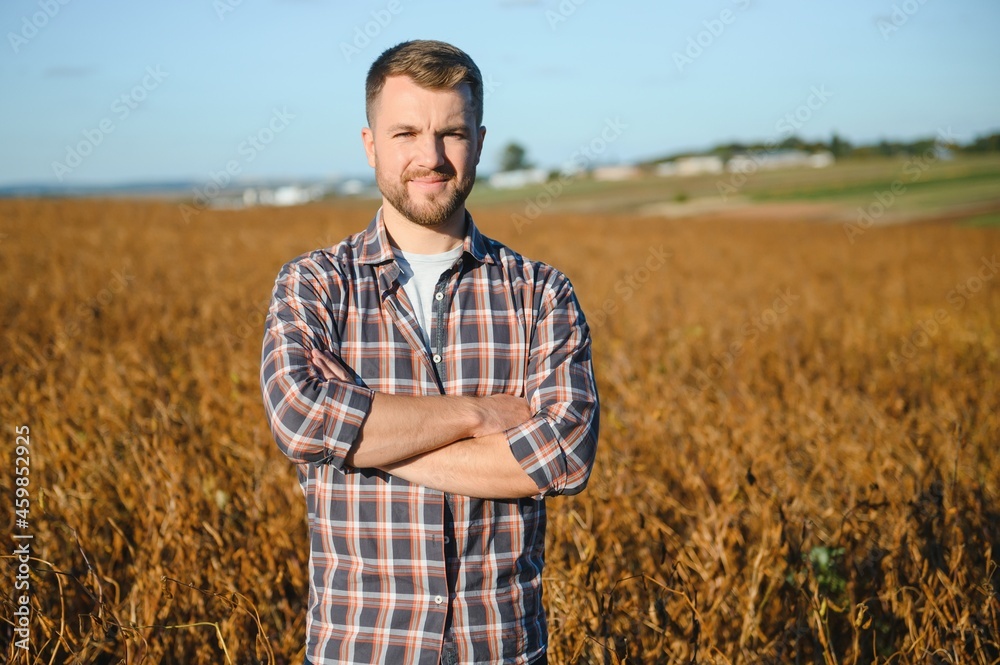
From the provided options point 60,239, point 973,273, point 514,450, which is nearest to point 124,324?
point 514,450

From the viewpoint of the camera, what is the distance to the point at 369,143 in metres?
1.91

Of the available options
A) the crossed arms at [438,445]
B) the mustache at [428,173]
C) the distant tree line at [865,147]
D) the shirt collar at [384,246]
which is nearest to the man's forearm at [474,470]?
the crossed arms at [438,445]

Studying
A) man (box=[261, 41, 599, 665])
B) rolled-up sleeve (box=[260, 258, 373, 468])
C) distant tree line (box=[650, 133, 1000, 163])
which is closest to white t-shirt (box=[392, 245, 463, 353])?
man (box=[261, 41, 599, 665])

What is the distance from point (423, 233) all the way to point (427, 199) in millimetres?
109

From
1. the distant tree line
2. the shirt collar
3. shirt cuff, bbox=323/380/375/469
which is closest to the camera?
shirt cuff, bbox=323/380/375/469

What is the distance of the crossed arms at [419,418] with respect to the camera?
5.57 ft

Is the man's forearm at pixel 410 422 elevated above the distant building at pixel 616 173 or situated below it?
below

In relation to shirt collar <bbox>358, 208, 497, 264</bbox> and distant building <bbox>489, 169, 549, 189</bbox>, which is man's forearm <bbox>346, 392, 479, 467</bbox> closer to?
shirt collar <bbox>358, 208, 497, 264</bbox>

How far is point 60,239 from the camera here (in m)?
15.5

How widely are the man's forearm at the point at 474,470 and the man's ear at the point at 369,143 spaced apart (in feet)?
2.26

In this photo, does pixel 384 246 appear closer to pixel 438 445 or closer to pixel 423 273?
pixel 423 273

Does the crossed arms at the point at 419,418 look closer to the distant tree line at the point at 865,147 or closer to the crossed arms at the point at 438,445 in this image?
the crossed arms at the point at 438,445

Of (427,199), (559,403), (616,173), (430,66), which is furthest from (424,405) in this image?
(616,173)

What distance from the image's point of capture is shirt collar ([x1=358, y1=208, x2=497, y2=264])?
1.85 meters
